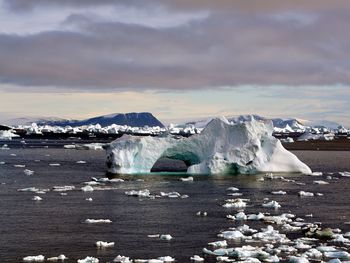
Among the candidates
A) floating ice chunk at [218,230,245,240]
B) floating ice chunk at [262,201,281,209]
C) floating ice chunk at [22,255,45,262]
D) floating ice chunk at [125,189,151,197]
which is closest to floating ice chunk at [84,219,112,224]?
floating ice chunk at [218,230,245,240]

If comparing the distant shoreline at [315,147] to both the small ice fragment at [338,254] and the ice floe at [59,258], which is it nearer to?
the small ice fragment at [338,254]

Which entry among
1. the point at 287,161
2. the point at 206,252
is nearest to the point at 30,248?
the point at 206,252

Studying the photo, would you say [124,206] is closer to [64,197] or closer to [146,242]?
[64,197]

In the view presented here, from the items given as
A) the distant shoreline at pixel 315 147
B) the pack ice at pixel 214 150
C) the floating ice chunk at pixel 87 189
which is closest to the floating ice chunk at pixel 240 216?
the floating ice chunk at pixel 87 189

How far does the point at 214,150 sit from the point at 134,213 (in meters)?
19.3

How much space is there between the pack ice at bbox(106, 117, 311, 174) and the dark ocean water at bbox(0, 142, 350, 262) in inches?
72.4

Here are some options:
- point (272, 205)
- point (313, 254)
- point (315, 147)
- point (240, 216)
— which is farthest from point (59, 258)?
point (315, 147)

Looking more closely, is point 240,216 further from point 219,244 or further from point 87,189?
point 87,189

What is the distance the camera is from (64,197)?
3322 centimetres

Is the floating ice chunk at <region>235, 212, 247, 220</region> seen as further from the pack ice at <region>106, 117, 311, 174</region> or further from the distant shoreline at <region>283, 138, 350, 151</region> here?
the distant shoreline at <region>283, 138, 350, 151</region>

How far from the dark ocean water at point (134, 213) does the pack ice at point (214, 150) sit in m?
1.84

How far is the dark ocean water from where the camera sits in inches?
829

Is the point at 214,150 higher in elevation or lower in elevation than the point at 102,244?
higher

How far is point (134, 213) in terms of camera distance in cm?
2814
